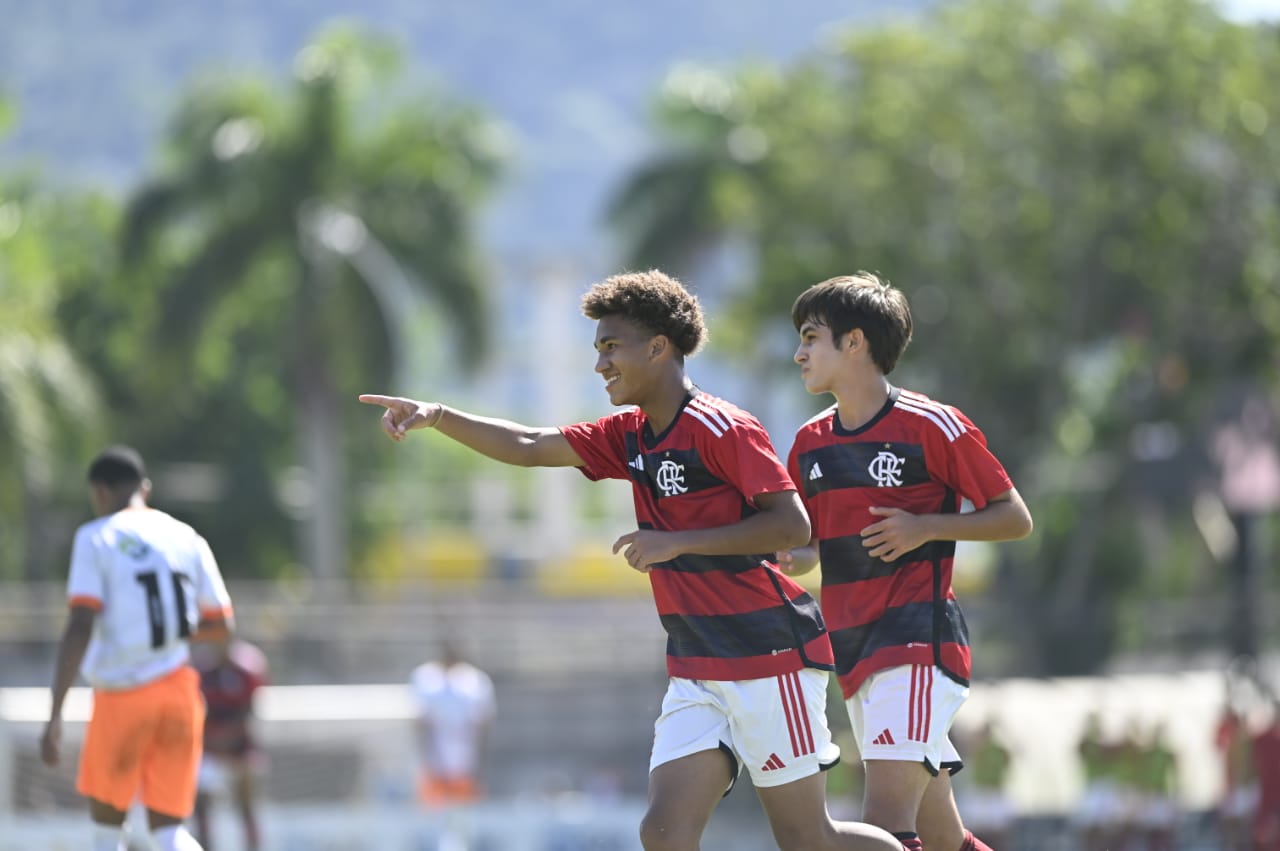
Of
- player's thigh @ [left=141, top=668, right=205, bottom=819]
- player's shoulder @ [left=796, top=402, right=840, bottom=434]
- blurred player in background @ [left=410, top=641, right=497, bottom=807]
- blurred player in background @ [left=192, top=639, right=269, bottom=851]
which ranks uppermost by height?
player's shoulder @ [left=796, top=402, right=840, bottom=434]

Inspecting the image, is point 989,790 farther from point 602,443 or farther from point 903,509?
point 602,443

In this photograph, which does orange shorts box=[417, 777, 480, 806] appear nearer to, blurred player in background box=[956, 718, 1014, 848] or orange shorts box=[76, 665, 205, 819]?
blurred player in background box=[956, 718, 1014, 848]

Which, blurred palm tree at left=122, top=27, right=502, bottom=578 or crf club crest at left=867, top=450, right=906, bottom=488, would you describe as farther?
blurred palm tree at left=122, top=27, right=502, bottom=578

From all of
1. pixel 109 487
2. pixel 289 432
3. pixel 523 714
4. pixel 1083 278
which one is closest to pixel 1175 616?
pixel 1083 278

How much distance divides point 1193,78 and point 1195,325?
13.9 ft

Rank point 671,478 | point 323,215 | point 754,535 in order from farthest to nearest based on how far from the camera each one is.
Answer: point 323,215, point 671,478, point 754,535

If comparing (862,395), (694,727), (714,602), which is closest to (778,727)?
(694,727)

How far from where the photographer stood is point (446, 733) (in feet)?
58.0

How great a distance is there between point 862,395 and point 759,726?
3.85 feet

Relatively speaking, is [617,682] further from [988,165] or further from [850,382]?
[850,382]

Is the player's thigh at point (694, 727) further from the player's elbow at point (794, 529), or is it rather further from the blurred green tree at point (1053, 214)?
the blurred green tree at point (1053, 214)

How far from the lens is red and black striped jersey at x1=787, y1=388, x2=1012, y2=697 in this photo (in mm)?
6219

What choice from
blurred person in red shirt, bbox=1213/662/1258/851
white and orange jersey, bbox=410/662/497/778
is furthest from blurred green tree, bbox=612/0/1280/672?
white and orange jersey, bbox=410/662/497/778

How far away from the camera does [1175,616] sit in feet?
134
